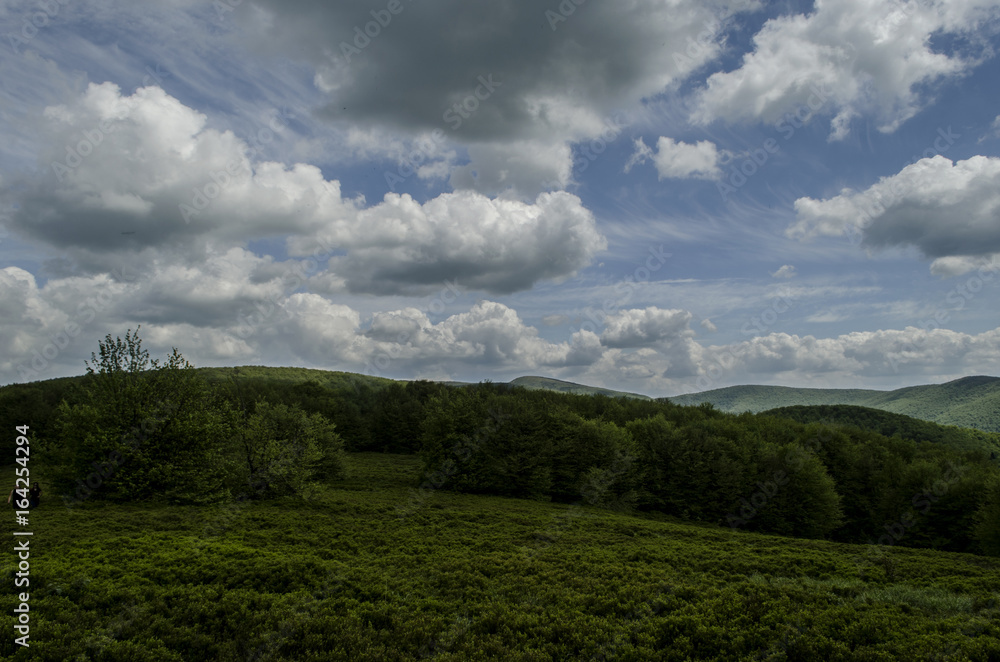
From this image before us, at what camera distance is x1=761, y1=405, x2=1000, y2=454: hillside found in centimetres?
14144

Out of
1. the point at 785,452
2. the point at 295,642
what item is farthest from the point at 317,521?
the point at 785,452

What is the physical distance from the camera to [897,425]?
158500 mm

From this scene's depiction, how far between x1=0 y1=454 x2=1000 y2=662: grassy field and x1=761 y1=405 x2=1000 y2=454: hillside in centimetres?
12437

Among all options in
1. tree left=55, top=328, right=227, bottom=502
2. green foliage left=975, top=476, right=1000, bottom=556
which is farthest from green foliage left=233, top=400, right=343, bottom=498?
green foliage left=975, top=476, right=1000, bottom=556

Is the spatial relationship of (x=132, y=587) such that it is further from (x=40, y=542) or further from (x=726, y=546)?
(x=726, y=546)

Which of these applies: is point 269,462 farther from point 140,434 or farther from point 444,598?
point 444,598

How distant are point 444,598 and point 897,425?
201060 millimetres

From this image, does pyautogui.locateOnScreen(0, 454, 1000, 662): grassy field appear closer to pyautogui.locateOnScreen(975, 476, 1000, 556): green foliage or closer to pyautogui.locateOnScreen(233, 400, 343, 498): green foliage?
pyautogui.locateOnScreen(233, 400, 343, 498): green foliage

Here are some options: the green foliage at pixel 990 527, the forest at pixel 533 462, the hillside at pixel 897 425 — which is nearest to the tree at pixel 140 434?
the forest at pixel 533 462

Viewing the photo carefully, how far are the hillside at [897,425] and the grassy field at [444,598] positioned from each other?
124m

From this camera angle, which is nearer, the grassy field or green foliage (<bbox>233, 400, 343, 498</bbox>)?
the grassy field

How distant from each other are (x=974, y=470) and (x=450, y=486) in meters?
73.1

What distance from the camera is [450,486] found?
57.1 m

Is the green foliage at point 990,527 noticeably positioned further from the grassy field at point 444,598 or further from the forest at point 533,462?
the grassy field at point 444,598
